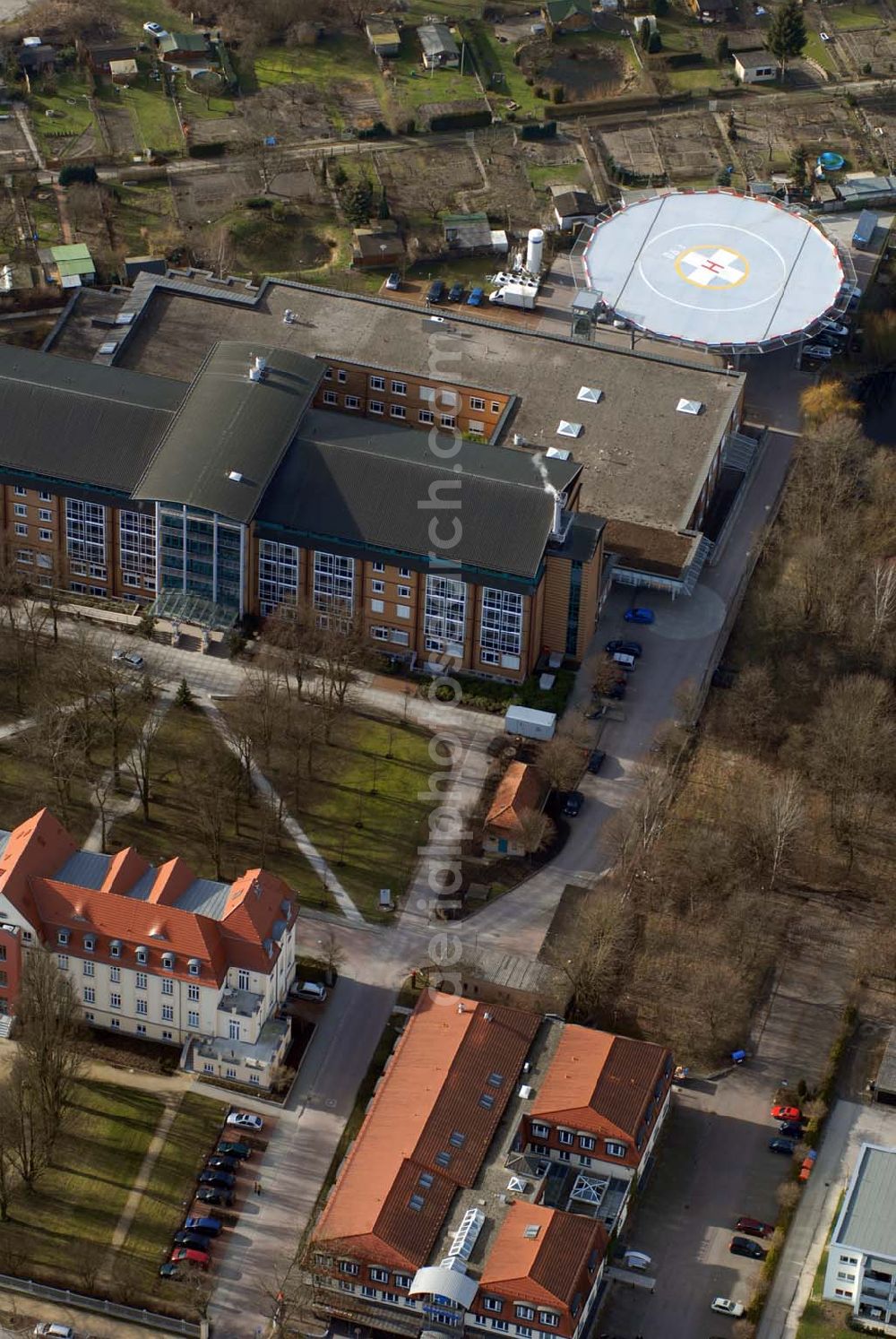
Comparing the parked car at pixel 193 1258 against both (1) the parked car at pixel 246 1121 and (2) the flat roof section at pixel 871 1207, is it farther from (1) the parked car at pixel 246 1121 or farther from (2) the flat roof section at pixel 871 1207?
(2) the flat roof section at pixel 871 1207

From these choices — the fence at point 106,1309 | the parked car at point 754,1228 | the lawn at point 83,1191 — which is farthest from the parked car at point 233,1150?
the parked car at point 754,1228

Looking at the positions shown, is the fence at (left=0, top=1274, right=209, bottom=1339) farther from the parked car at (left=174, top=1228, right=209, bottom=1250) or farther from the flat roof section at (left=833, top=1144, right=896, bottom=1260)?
the flat roof section at (left=833, top=1144, right=896, bottom=1260)

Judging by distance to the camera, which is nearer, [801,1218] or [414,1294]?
[414,1294]

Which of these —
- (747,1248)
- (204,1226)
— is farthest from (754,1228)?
(204,1226)

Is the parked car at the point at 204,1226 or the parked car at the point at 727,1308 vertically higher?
the parked car at the point at 727,1308

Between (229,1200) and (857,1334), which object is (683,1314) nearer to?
(857,1334)

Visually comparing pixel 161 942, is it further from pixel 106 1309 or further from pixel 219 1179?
pixel 106 1309

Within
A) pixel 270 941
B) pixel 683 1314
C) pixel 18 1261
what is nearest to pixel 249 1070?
pixel 270 941
